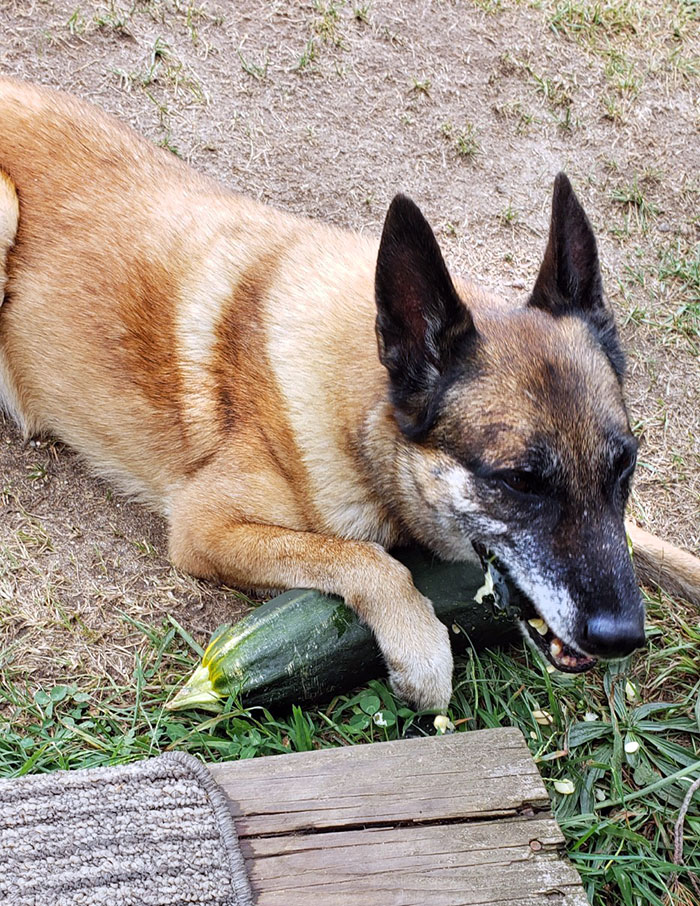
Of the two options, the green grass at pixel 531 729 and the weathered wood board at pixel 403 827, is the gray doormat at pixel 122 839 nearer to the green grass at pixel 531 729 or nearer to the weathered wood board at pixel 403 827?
the weathered wood board at pixel 403 827

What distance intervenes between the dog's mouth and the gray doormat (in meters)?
1.06

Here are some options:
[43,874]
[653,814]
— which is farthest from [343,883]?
[653,814]

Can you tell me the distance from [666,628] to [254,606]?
1578 millimetres

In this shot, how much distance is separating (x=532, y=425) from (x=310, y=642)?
993 millimetres

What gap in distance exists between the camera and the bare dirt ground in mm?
4277

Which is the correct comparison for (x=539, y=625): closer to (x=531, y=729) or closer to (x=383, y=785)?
(x=531, y=729)

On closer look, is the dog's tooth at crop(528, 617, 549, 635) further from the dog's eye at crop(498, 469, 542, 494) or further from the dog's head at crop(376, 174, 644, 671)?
the dog's eye at crop(498, 469, 542, 494)

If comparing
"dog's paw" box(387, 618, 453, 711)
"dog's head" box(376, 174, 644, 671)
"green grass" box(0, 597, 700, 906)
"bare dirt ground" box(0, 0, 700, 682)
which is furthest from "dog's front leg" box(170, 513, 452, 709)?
"bare dirt ground" box(0, 0, 700, 682)

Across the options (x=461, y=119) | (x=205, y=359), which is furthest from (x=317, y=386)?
(x=461, y=119)

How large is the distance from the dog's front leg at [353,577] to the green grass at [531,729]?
163 millimetres

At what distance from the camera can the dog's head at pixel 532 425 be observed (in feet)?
7.79

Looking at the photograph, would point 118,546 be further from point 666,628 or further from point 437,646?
point 666,628

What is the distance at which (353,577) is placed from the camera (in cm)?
280

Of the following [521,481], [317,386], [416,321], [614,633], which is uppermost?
[416,321]
